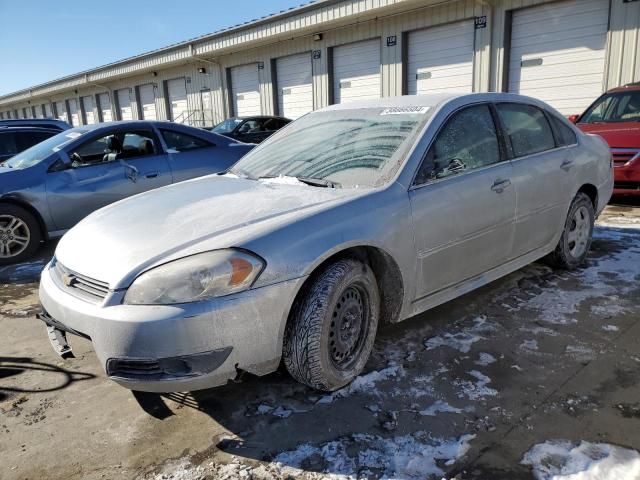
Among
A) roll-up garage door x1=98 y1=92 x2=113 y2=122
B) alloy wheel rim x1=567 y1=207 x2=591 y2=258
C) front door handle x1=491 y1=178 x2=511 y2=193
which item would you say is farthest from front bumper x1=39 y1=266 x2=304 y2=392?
roll-up garage door x1=98 y1=92 x2=113 y2=122

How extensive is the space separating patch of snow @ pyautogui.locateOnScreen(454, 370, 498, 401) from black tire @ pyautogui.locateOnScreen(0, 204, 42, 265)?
4.73 metres

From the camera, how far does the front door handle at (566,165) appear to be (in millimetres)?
3937

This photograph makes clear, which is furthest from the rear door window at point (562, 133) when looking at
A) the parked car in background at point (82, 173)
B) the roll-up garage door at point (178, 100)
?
the roll-up garage door at point (178, 100)

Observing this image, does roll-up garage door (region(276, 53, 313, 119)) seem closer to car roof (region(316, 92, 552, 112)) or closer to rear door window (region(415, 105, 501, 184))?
car roof (region(316, 92, 552, 112))

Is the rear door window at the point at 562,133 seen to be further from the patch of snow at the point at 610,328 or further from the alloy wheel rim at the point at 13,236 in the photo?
the alloy wheel rim at the point at 13,236

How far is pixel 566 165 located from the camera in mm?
3977

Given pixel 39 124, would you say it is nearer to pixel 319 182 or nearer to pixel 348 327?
pixel 319 182

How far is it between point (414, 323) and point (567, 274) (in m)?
1.69

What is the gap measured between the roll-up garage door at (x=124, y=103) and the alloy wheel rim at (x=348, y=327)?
2589 cm

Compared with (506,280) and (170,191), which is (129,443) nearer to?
(170,191)

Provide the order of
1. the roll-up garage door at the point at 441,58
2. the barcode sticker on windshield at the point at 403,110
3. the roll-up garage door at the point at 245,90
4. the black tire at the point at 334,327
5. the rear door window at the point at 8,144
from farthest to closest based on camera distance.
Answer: the roll-up garage door at the point at 245,90 < the roll-up garage door at the point at 441,58 < the rear door window at the point at 8,144 < the barcode sticker on windshield at the point at 403,110 < the black tire at the point at 334,327

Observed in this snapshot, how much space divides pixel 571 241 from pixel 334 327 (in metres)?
2.75

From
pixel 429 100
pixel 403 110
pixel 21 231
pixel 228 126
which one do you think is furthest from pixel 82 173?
pixel 228 126

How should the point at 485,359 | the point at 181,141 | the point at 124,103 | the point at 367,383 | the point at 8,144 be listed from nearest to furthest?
the point at 367,383
the point at 485,359
the point at 181,141
the point at 8,144
the point at 124,103
